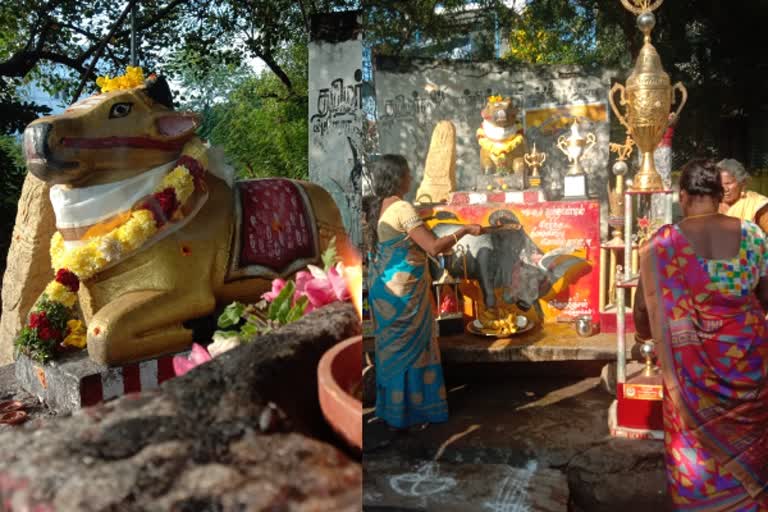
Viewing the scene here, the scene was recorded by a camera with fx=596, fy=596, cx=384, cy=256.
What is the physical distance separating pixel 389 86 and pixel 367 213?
30 cm

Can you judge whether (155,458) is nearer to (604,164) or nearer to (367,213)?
(367,213)

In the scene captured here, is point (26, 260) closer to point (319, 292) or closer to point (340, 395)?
point (319, 292)

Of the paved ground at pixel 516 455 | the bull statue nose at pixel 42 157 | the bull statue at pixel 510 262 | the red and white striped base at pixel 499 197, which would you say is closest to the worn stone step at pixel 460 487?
the paved ground at pixel 516 455

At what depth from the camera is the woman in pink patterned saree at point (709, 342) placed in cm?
123

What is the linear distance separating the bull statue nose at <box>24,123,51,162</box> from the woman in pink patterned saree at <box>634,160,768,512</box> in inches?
50.3

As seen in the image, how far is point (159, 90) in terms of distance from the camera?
52.3 inches

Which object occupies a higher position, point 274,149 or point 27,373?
point 274,149

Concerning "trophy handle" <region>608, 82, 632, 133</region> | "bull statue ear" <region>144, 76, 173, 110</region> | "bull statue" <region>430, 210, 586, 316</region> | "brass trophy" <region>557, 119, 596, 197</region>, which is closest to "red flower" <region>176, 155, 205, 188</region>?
"bull statue ear" <region>144, 76, 173, 110</region>

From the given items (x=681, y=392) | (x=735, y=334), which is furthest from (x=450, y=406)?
(x=735, y=334)

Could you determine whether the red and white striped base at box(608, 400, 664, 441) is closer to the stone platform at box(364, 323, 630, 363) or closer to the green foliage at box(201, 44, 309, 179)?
the stone platform at box(364, 323, 630, 363)

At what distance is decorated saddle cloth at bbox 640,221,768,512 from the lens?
123 cm

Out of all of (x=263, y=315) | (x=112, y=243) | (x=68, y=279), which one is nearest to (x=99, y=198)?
(x=112, y=243)

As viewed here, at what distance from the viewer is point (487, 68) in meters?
1.38

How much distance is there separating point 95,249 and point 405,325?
773 millimetres
